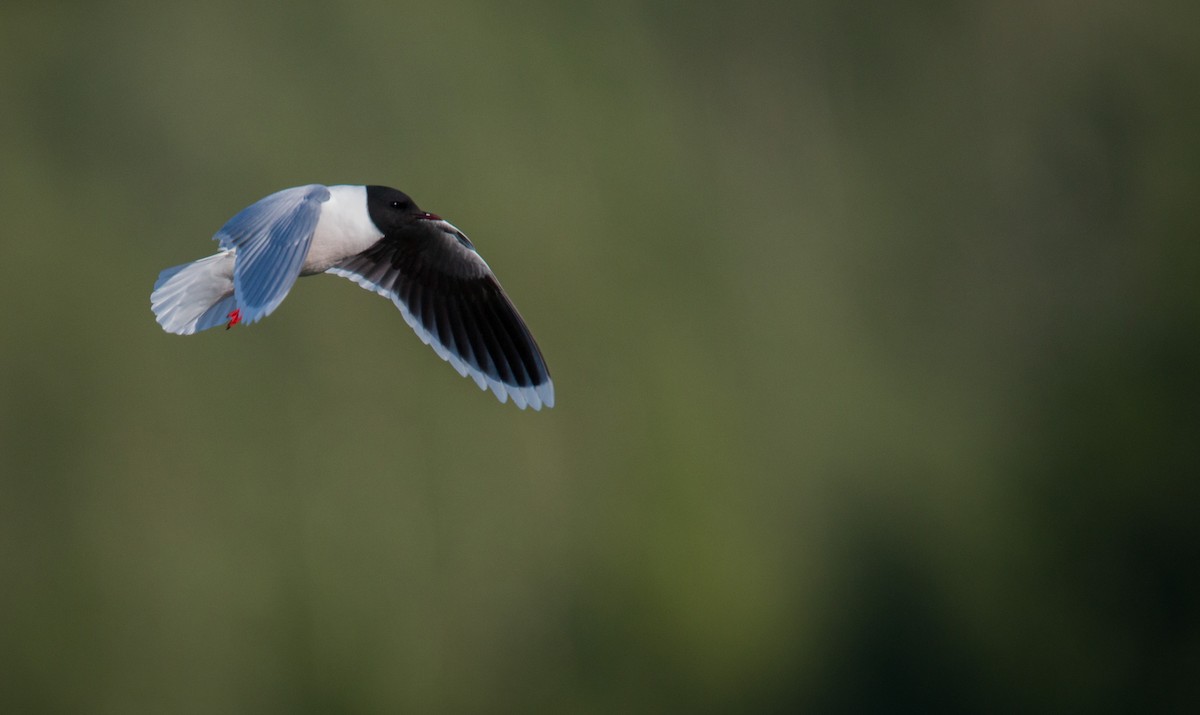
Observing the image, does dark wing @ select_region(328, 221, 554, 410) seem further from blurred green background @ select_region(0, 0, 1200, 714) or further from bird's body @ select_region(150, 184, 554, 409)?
blurred green background @ select_region(0, 0, 1200, 714)

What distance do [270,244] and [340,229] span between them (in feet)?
0.45

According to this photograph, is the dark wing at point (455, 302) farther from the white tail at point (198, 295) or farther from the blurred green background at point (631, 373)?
the blurred green background at point (631, 373)

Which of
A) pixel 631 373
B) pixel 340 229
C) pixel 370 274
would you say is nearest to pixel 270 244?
pixel 340 229

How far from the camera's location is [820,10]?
11.8 feet

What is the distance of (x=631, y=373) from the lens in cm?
322

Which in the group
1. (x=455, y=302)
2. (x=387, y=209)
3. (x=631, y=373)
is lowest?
(x=631, y=373)

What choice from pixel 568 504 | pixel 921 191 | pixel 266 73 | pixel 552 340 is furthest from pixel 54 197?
pixel 921 191

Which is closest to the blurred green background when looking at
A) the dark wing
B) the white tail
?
the dark wing

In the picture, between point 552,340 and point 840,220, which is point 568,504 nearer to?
point 552,340

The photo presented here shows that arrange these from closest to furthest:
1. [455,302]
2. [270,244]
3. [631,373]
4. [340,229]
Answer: [270,244] < [340,229] < [455,302] < [631,373]

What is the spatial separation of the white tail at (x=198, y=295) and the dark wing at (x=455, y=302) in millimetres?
228

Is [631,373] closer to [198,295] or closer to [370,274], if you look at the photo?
[370,274]

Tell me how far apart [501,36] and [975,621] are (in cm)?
205

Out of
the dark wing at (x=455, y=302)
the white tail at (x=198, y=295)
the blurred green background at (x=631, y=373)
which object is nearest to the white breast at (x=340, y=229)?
the white tail at (x=198, y=295)
